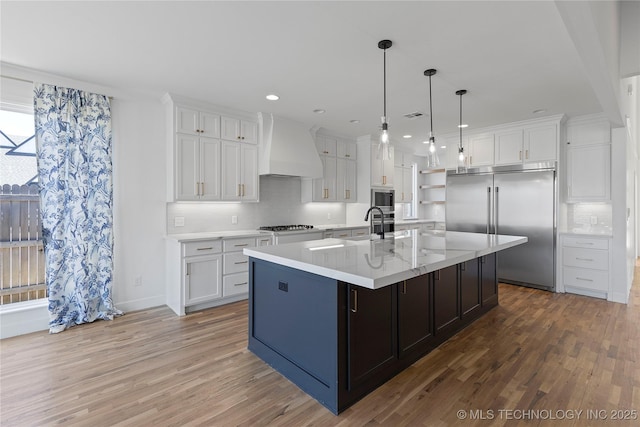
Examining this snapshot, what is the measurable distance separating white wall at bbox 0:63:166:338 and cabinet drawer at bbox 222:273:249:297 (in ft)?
2.67

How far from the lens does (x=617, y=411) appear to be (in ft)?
6.45

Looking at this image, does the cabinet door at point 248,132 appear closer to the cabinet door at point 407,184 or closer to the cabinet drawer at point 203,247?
the cabinet drawer at point 203,247

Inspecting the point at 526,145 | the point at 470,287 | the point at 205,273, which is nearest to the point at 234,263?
the point at 205,273

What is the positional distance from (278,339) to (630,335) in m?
3.38

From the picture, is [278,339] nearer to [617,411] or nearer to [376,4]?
[617,411]

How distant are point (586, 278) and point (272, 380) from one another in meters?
4.53

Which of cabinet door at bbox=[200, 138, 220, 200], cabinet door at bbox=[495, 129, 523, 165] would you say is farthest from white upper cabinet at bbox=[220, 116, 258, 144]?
cabinet door at bbox=[495, 129, 523, 165]

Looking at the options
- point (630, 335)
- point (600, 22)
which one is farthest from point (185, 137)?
point (630, 335)

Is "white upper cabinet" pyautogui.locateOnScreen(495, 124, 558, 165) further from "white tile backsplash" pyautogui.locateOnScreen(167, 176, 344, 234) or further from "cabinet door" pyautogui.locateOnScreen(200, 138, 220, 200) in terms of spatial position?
"cabinet door" pyautogui.locateOnScreen(200, 138, 220, 200)

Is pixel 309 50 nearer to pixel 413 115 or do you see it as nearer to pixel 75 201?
pixel 413 115

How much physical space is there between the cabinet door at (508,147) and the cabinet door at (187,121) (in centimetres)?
456

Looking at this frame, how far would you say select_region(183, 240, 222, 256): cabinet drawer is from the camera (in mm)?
3721

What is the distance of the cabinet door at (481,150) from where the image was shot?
5.25 meters

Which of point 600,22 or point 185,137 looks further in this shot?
point 185,137
